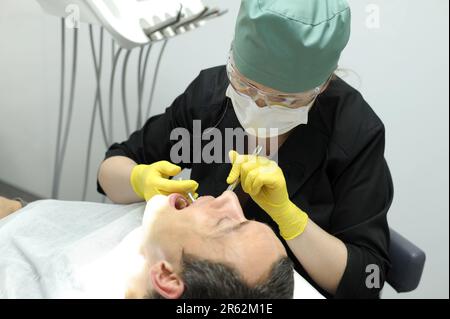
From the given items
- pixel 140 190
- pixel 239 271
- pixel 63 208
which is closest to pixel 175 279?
pixel 239 271

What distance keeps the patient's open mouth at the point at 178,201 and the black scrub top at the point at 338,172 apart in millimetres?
218

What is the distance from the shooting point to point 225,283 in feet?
3.00

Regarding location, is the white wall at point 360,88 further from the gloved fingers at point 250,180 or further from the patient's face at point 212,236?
the patient's face at point 212,236

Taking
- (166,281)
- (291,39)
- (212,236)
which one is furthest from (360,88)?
(166,281)

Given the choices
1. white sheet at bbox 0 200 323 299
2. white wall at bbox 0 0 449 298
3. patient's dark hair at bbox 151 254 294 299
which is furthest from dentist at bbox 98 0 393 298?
white wall at bbox 0 0 449 298

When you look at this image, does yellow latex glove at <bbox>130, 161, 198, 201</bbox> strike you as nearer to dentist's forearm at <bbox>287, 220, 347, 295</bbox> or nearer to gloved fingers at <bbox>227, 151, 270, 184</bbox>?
gloved fingers at <bbox>227, 151, 270, 184</bbox>

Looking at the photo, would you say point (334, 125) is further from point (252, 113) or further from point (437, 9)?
point (437, 9)

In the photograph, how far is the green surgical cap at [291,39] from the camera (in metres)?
1.04

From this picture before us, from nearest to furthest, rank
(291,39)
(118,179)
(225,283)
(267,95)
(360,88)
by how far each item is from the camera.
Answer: (225,283)
(291,39)
(267,95)
(118,179)
(360,88)

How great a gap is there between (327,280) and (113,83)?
1.25 m

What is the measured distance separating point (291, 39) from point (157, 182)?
50 centimetres

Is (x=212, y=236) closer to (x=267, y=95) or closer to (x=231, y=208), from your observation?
(x=231, y=208)

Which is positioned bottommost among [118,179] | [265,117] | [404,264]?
[404,264]
